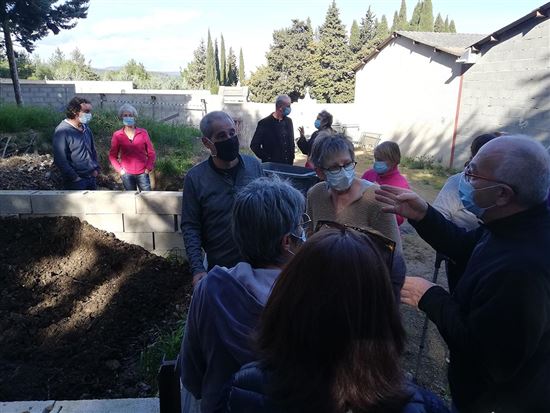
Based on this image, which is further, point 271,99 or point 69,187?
point 271,99

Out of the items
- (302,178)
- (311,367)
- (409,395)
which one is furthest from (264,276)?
(302,178)

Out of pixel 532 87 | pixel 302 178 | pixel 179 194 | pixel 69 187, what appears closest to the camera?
pixel 302 178

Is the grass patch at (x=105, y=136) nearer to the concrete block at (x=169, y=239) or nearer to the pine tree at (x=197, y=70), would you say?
the concrete block at (x=169, y=239)

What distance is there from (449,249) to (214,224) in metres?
1.44

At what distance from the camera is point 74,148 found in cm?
497

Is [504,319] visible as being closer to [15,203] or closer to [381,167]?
[381,167]

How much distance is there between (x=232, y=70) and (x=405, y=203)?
58965 millimetres

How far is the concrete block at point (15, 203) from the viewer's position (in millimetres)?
4559

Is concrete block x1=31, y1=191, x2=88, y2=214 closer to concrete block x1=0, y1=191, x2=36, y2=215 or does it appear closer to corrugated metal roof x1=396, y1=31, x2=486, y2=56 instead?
concrete block x1=0, y1=191, x2=36, y2=215

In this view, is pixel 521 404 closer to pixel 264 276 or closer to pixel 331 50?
pixel 264 276

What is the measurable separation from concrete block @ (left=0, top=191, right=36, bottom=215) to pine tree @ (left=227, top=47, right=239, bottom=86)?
178ft

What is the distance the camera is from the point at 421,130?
16.1 m

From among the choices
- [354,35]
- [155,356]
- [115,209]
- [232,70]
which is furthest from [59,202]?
[232,70]

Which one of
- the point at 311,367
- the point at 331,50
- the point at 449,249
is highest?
the point at 331,50
